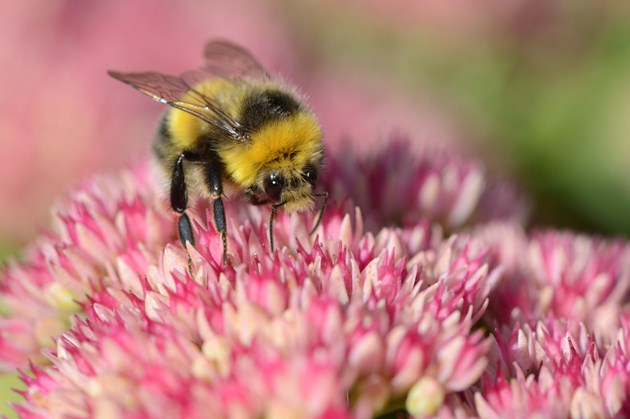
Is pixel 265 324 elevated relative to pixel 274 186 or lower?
lower

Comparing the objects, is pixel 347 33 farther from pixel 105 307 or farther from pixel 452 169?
pixel 105 307

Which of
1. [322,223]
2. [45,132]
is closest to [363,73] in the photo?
[45,132]

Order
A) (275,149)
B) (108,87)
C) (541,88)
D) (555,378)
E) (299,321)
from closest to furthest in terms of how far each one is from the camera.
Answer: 1. (299,321)
2. (555,378)
3. (275,149)
4. (108,87)
5. (541,88)

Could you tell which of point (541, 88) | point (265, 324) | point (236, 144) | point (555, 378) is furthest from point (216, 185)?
point (541, 88)

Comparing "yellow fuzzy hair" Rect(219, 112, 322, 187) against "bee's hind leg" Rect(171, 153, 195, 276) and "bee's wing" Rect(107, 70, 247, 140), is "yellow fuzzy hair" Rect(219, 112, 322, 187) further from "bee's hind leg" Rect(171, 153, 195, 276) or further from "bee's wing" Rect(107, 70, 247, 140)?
"bee's hind leg" Rect(171, 153, 195, 276)

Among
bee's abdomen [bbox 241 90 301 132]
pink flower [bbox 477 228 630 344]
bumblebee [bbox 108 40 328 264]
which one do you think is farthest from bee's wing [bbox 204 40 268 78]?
pink flower [bbox 477 228 630 344]

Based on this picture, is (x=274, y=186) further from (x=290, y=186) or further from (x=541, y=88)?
(x=541, y=88)
